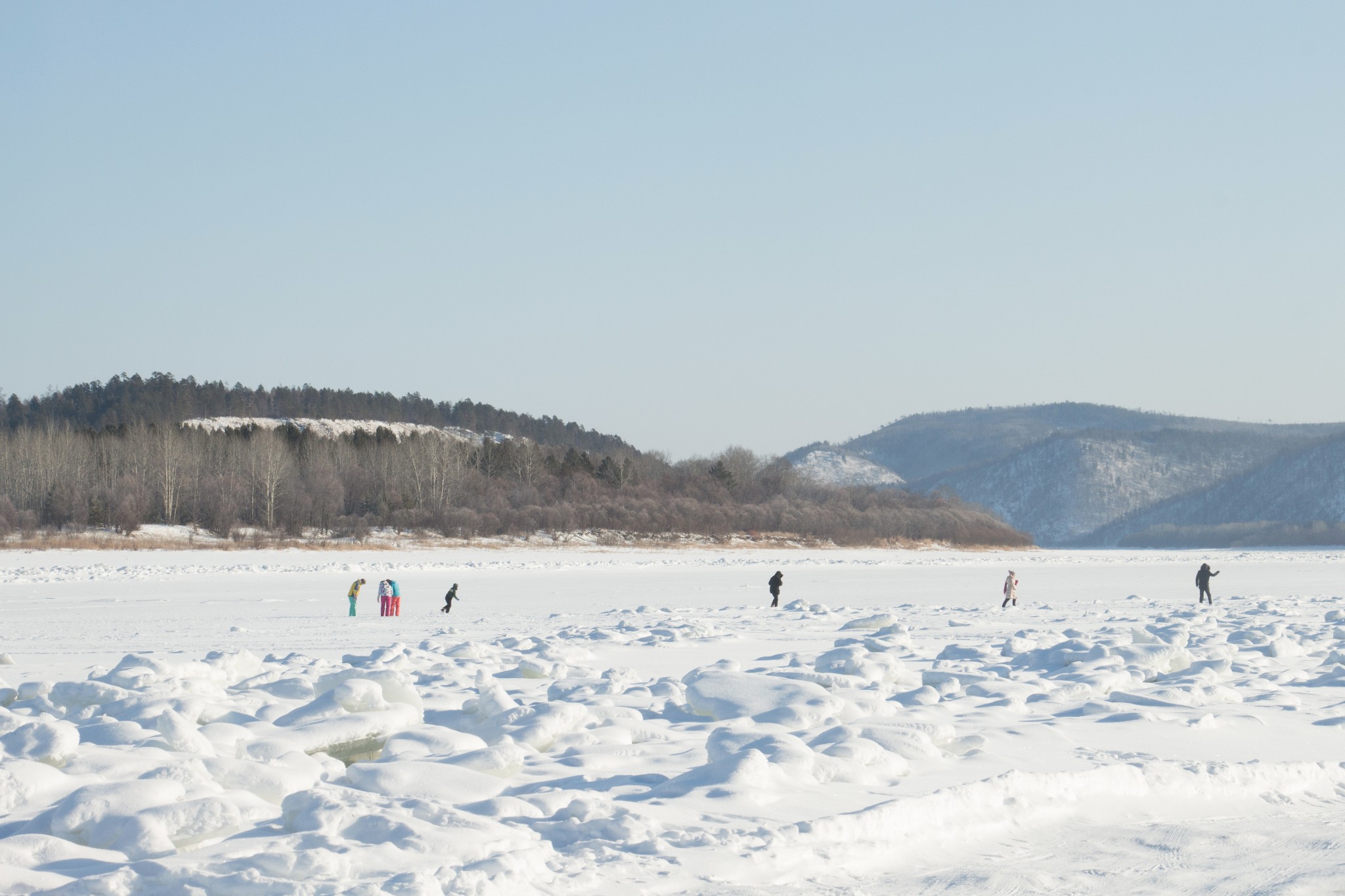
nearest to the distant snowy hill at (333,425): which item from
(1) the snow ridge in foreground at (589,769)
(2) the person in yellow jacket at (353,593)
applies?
(2) the person in yellow jacket at (353,593)

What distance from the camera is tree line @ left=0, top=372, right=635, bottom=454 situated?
129 m

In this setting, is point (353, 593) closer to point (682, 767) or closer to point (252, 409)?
point (682, 767)

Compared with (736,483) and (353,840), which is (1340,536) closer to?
(736,483)

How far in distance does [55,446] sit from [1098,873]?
303 feet

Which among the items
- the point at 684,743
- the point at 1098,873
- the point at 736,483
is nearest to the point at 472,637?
the point at 684,743

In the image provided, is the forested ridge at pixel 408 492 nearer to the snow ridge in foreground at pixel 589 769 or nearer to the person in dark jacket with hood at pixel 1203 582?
the person in dark jacket with hood at pixel 1203 582

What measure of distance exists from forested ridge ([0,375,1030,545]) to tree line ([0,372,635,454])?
81.4 feet

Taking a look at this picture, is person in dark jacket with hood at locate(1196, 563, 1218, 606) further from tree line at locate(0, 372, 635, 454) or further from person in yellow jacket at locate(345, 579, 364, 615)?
tree line at locate(0, 372, 635, 454)

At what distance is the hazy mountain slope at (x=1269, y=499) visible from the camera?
158250 millimetres

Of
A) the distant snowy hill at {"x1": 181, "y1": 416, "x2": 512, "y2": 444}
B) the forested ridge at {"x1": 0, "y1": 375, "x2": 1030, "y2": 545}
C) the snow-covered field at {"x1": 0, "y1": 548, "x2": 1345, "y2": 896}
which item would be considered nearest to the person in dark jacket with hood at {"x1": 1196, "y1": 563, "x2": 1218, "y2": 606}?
the snow-covered field at {"x1": 0, "y1": 548, "x2": 1345, "y2": 896}

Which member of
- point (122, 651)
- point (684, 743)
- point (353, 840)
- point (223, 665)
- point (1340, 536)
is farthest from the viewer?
point (1340, 536)

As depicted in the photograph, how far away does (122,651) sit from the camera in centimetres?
1620

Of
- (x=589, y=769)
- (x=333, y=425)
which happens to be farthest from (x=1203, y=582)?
(x=333, y=425)

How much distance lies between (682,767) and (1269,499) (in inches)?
7359
